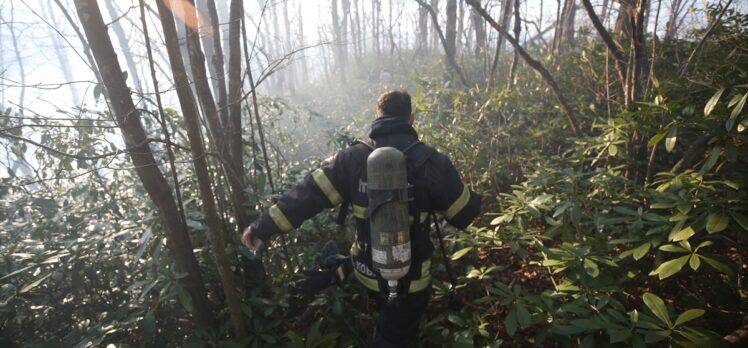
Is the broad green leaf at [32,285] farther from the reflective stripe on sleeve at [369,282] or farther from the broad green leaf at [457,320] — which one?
the broad green leaf at [457,320]

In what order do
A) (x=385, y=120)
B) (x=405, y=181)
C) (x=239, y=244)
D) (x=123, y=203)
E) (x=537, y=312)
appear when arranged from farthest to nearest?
(x=123, y=203)
(x=239, y=244)
(x=385, y=120)
(x=537, y=312)
(x=405, y=181)

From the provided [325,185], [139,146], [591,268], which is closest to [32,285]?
[139,146]

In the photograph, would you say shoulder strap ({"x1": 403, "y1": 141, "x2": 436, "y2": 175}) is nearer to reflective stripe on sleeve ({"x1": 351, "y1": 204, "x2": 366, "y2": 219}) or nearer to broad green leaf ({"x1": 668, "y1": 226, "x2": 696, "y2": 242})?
reflective stripe on sleeve ({"x1": 351, "y1": 204, "x2": 366, "y2": 219})

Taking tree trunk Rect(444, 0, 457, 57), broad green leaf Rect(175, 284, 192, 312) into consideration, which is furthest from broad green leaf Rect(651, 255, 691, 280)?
tree trunk Rect(444, 0, 457, 57)

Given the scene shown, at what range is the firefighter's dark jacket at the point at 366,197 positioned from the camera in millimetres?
1971

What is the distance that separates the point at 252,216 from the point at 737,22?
15.2 ft

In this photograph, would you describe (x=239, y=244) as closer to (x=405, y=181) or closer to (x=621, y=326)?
(x=405, y=181)

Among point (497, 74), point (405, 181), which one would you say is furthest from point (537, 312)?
point (497, 74)

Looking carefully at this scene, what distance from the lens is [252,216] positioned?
254cm

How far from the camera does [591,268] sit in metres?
1.76

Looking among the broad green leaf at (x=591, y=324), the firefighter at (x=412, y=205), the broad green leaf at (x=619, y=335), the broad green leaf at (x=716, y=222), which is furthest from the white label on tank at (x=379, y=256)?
the broad green leaf at (x=716, y=222)

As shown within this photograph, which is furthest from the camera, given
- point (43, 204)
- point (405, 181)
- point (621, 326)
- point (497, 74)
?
point (497, 74)

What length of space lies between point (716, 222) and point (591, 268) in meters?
0.56

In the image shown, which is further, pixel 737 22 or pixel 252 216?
pixel 737 22
